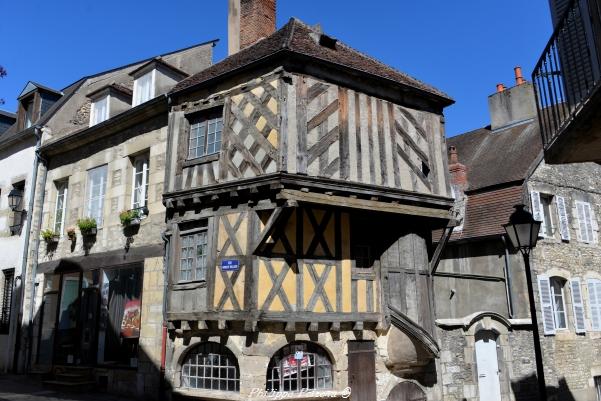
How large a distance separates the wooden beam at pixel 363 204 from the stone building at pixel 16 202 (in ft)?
28.0

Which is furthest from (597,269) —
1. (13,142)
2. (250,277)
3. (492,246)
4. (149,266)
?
(13,142)

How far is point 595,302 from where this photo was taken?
1433 centimetres

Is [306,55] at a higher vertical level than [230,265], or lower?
higher

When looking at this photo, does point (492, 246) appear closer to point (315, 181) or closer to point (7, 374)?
point (315, 181)

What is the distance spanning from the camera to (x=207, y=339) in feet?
30.3

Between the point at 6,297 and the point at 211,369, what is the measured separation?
26.5 ft

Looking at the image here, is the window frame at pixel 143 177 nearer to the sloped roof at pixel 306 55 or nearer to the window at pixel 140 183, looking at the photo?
the window at pixel 140 183

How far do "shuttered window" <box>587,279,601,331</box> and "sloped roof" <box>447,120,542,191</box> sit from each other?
139 inches

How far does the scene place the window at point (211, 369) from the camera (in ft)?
29.5

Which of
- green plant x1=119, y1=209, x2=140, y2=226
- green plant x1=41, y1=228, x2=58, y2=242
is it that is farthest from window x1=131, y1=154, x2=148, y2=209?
green plant x1=41, y1=228, x2=58, y2=242

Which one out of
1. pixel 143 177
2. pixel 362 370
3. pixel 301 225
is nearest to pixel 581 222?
pixel 362 370

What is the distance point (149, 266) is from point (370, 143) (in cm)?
484

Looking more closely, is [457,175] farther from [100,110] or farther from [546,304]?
[100,110]

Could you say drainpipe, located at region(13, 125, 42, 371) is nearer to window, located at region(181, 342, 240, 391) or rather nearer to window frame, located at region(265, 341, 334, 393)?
window, located at region(181, 342, 240, 391)
